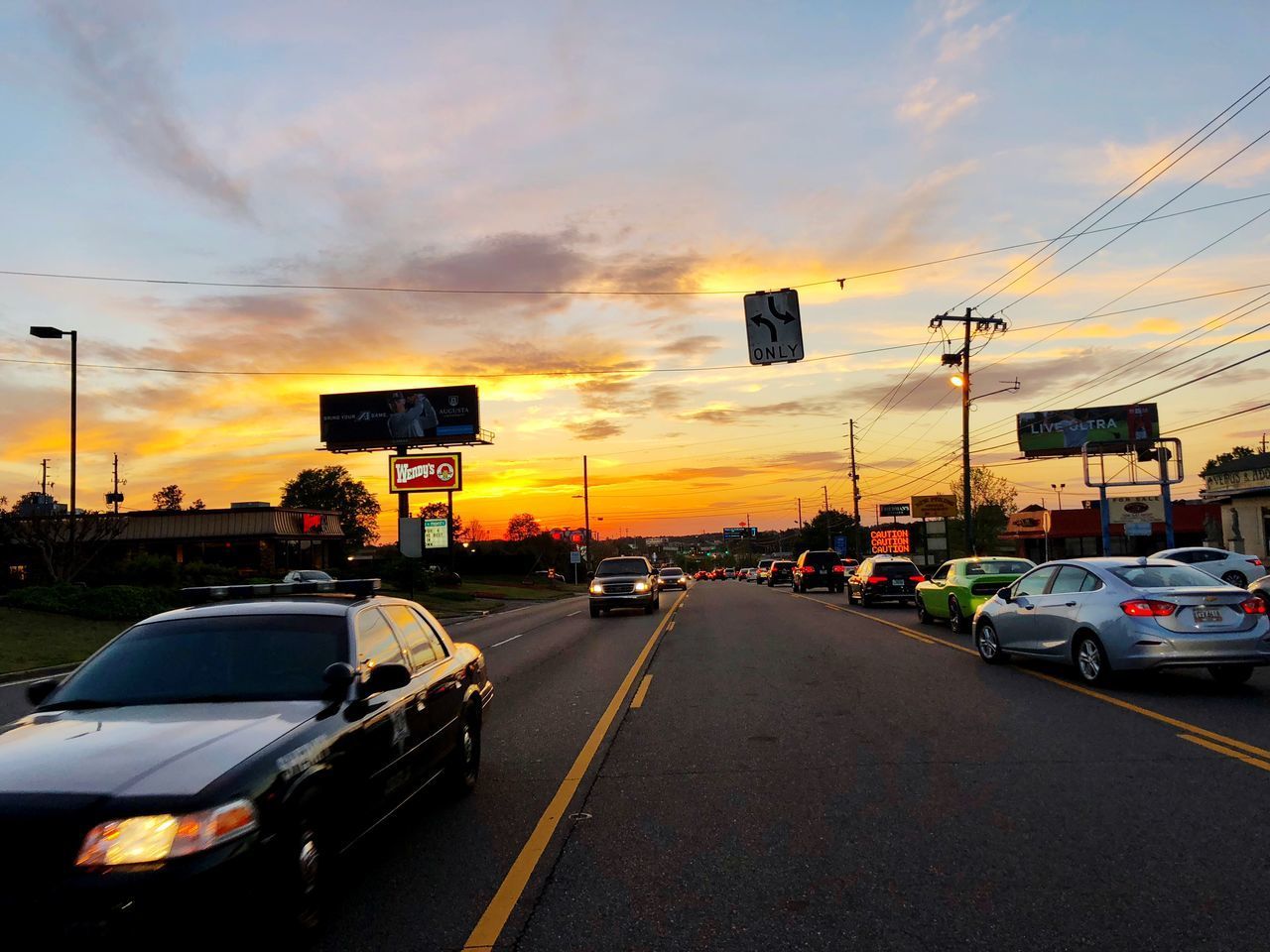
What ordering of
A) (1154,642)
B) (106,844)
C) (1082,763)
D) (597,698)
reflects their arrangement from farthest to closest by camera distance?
(597,698), (1154,642), (1082,763), (106,844)

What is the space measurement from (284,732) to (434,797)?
9.29 ft

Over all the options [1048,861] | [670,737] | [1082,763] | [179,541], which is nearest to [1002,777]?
[1082,763]

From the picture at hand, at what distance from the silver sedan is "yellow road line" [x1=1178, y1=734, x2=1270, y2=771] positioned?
8.07ft

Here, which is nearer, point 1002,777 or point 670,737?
point 1002,777

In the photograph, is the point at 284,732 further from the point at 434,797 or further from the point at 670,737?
the point at 670,737

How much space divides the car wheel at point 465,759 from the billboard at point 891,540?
79.5m

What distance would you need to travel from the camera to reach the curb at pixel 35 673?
54.2 ft

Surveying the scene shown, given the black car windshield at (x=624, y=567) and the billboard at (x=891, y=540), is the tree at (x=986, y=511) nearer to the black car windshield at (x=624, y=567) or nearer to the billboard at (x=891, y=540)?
the billboard at (x=891, y=540)

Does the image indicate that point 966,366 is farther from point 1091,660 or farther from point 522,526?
point 522,526

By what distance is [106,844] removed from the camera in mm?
3547

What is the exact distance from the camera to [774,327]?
1734 cm

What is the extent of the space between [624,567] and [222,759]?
2703cm

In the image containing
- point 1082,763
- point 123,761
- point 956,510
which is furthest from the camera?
point 956,510

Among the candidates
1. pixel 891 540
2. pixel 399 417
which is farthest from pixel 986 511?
pixel 399 417
